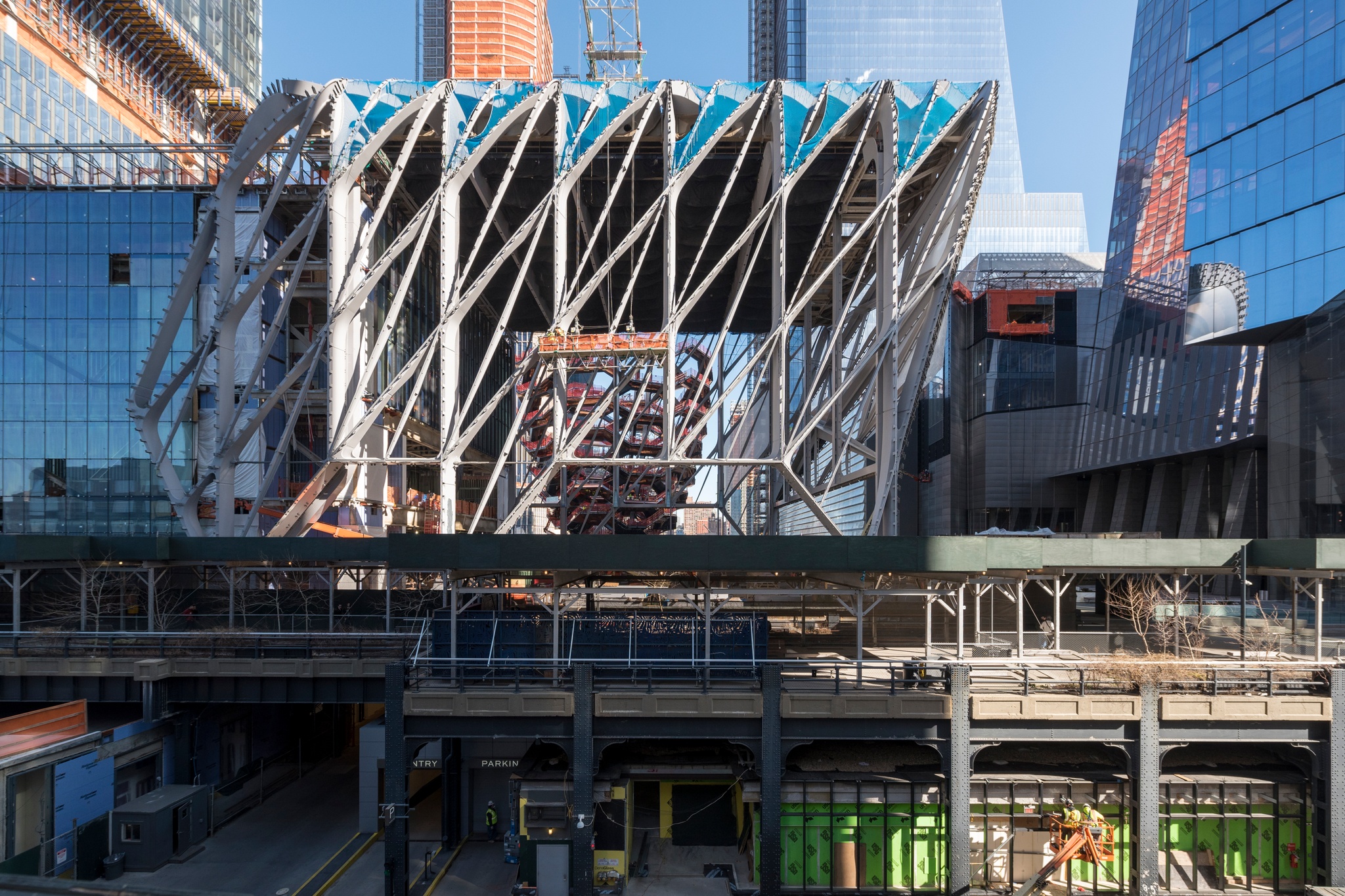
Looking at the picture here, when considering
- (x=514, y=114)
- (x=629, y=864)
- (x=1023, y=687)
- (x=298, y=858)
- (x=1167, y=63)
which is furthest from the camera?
(x=1167, y=63)

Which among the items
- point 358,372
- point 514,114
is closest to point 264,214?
point 358,372

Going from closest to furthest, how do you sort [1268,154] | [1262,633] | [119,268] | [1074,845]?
1. [1074,845]
2. [1262,633]
3. [1268,154]
4. [119,268]

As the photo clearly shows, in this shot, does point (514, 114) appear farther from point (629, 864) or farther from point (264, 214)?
point (629, 864)

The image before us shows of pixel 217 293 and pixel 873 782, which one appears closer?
pixel 873 782

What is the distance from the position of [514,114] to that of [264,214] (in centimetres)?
1167

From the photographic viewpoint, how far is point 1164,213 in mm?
53906

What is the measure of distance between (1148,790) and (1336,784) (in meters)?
4.26

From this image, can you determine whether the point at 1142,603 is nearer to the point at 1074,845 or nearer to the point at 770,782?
the point at 1074,845

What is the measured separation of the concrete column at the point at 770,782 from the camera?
19.8 meters

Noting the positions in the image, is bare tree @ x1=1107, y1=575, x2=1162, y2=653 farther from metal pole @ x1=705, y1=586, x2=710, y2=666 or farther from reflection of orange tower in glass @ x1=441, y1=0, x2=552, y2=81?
reflection of orange tower in glass @ x1=441, y1=0, x2=552, y2=81

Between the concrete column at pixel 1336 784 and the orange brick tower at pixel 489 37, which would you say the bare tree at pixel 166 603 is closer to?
the concrete column at pixel 1336 784

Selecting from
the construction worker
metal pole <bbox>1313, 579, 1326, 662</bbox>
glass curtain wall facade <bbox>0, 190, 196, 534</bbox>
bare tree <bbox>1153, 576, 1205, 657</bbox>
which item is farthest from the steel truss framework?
metal pole <bbox>1313, 579, 1326, 662</bbox>

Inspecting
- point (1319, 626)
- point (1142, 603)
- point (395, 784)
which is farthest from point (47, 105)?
point (1319, 626)

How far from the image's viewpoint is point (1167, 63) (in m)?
56.8
